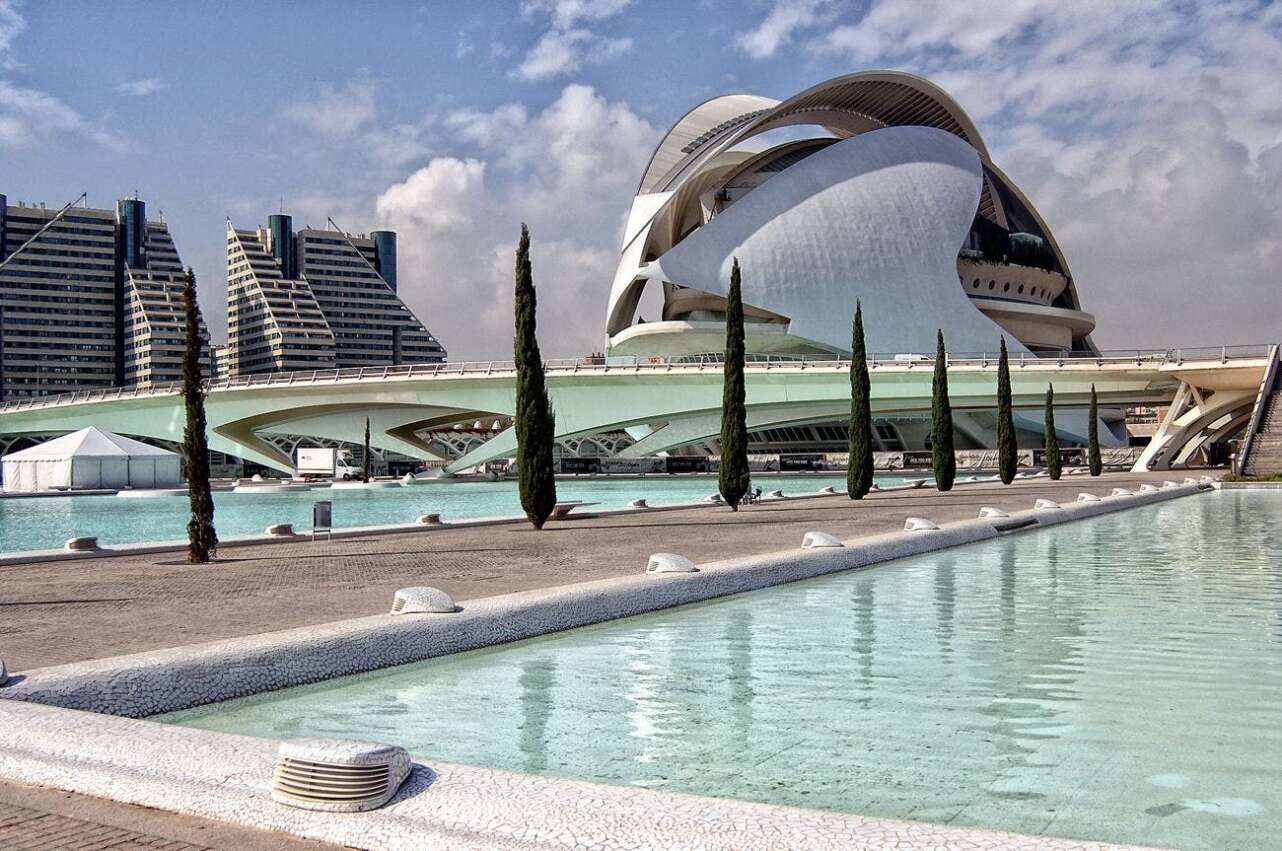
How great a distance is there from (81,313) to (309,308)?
2510 centimetres

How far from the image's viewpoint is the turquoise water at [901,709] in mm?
4891

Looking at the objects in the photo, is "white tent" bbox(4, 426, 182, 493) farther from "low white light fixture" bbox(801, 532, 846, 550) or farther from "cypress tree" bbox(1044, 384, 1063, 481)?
"low white light fixture" bbox(801, 532, 846, 550)

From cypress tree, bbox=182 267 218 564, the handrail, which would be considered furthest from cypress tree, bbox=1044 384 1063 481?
cypress tree, bbox=182 267 218 564

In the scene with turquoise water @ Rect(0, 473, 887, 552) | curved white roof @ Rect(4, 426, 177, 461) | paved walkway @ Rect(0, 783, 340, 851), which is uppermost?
curved white roof @ Rect(4, 426, 177, 461)

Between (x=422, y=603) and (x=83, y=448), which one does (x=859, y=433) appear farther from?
(x=83, y=448)

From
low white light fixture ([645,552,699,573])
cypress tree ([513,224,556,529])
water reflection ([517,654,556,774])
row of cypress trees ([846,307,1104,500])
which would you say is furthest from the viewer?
row of cypress trees ([846,307,1104,500])

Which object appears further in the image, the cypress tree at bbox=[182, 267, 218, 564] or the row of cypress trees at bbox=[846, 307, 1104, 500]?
the row of cypress trees at bbox=[846, 307, 1104, 500]

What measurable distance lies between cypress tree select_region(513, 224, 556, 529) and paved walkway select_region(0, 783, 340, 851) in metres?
15.2

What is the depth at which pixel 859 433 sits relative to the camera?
29672mm

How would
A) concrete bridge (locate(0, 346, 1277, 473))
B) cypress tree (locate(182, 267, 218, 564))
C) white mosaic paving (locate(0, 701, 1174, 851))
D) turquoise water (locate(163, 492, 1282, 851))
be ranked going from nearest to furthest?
1. white mosaic paving (locate(0, 701, 1174, 851))
2. turquoise water (locate(163, 492, 1282, 851))
3. cypress tree (locate(182, 267, 218, 564))
4. concrete bridge (locate(0, 346, 1277, 473))

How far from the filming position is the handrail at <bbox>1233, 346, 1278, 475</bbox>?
3821 centimetres

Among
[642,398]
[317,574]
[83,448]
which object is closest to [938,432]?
[642,398]

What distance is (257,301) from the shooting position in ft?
458

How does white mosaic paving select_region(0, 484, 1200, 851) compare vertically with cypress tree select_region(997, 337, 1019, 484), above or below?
below
